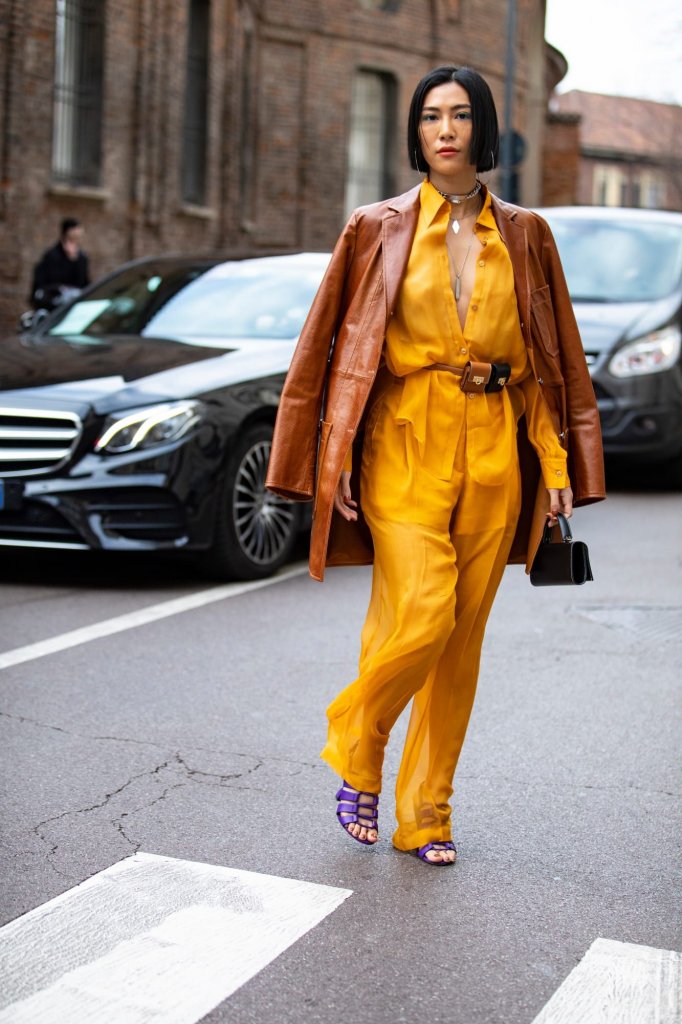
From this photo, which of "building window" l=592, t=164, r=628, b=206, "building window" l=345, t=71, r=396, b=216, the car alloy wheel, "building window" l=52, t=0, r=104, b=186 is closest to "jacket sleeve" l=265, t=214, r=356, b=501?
the car alloy wheel

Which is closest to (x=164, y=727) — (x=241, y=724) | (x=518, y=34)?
(x=241, y=724)

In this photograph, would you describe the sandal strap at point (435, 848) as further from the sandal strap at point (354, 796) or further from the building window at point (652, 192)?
the building window at point (652, 192)

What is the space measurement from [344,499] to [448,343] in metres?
0.48

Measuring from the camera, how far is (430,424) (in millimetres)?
3961

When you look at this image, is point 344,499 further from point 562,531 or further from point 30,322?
point 30,322

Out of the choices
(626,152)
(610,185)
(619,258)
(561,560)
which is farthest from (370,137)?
(610,185)

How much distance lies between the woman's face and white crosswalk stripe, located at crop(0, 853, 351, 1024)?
180 centimetres

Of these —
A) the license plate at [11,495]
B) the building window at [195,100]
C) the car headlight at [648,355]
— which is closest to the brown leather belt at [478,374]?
the license plate at [11,495]

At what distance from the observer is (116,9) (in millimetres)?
21547

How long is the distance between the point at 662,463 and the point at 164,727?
321 inches

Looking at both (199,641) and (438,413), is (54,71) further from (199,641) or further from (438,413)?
(438,413)

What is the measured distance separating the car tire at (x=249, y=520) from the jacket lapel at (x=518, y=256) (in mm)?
3977

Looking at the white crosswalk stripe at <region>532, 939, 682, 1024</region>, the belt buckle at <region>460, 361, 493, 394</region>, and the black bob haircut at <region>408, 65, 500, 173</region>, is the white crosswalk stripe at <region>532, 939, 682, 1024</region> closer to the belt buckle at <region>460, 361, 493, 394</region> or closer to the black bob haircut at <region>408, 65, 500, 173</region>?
the belt buckle at <region>460, 361, 493, 394</region>

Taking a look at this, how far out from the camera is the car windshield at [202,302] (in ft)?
29.4
